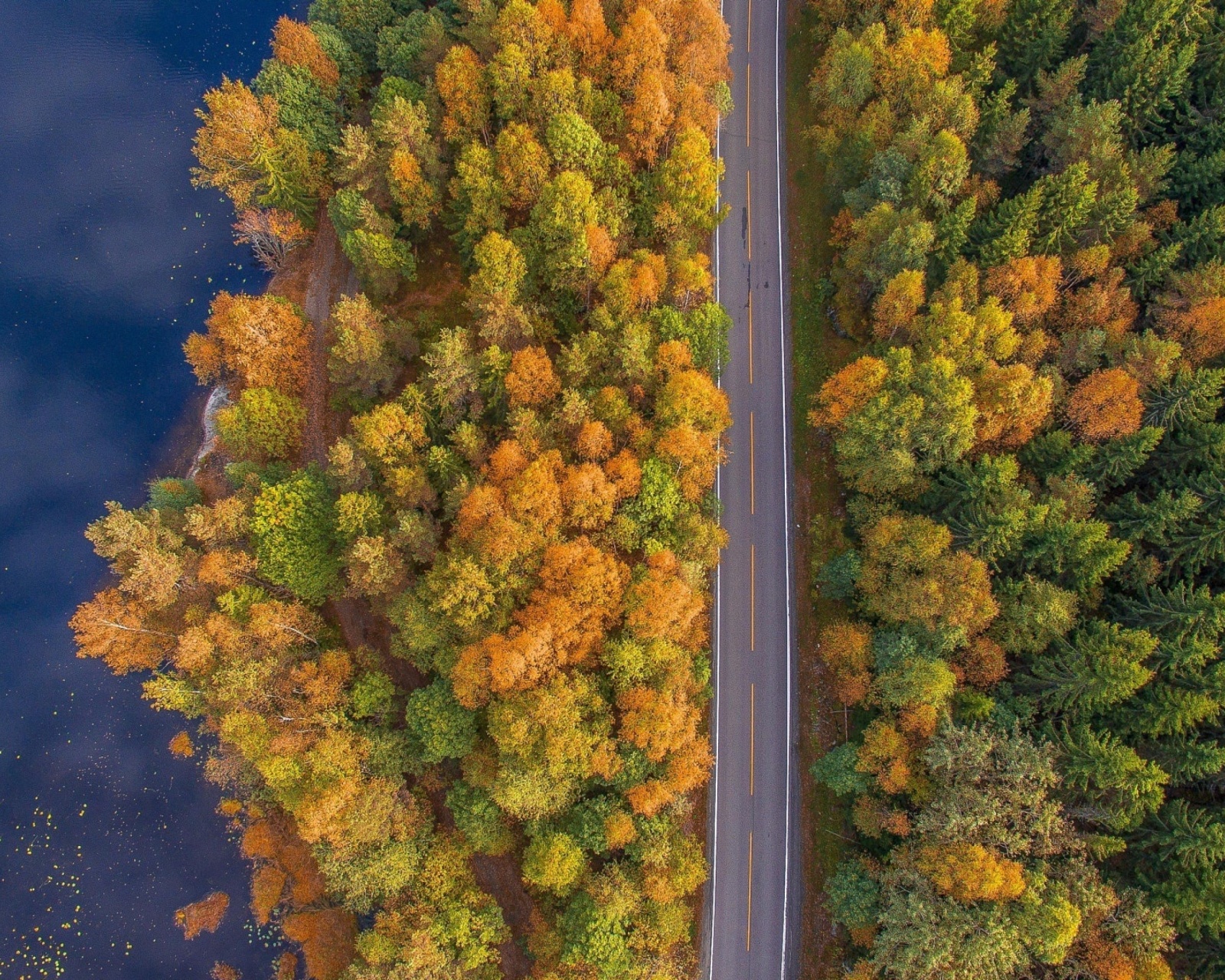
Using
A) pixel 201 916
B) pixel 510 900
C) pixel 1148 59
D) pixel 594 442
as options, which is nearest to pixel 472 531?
pixel 594 442

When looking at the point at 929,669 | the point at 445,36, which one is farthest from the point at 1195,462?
the point at 445,36

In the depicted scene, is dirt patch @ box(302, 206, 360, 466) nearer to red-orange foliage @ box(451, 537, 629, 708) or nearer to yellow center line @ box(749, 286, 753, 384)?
red-orange foliage @ box(451, 537, 629, 708)

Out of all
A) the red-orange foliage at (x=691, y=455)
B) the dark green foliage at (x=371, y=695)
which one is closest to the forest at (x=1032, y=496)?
the red-orange foliage at (x=691, y=455)

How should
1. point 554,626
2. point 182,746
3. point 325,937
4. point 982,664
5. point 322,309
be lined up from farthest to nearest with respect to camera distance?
1. point 322,309
2. point 182,746
3. point 325,937
4. point 982,664
5. point 554,626

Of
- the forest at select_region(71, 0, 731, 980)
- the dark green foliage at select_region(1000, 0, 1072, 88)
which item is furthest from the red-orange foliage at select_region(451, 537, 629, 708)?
the dark green foliage at select_region(1000, 0, 1072, 88)

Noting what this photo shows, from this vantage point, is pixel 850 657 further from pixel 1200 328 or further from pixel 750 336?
pixel 1200 328

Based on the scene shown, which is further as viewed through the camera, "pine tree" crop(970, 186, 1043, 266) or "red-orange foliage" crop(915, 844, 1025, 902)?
"pine tree" crop(970, 186, 1043, 266)

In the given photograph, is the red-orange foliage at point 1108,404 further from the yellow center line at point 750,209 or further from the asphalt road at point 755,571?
the yellow center line at point 750,209
